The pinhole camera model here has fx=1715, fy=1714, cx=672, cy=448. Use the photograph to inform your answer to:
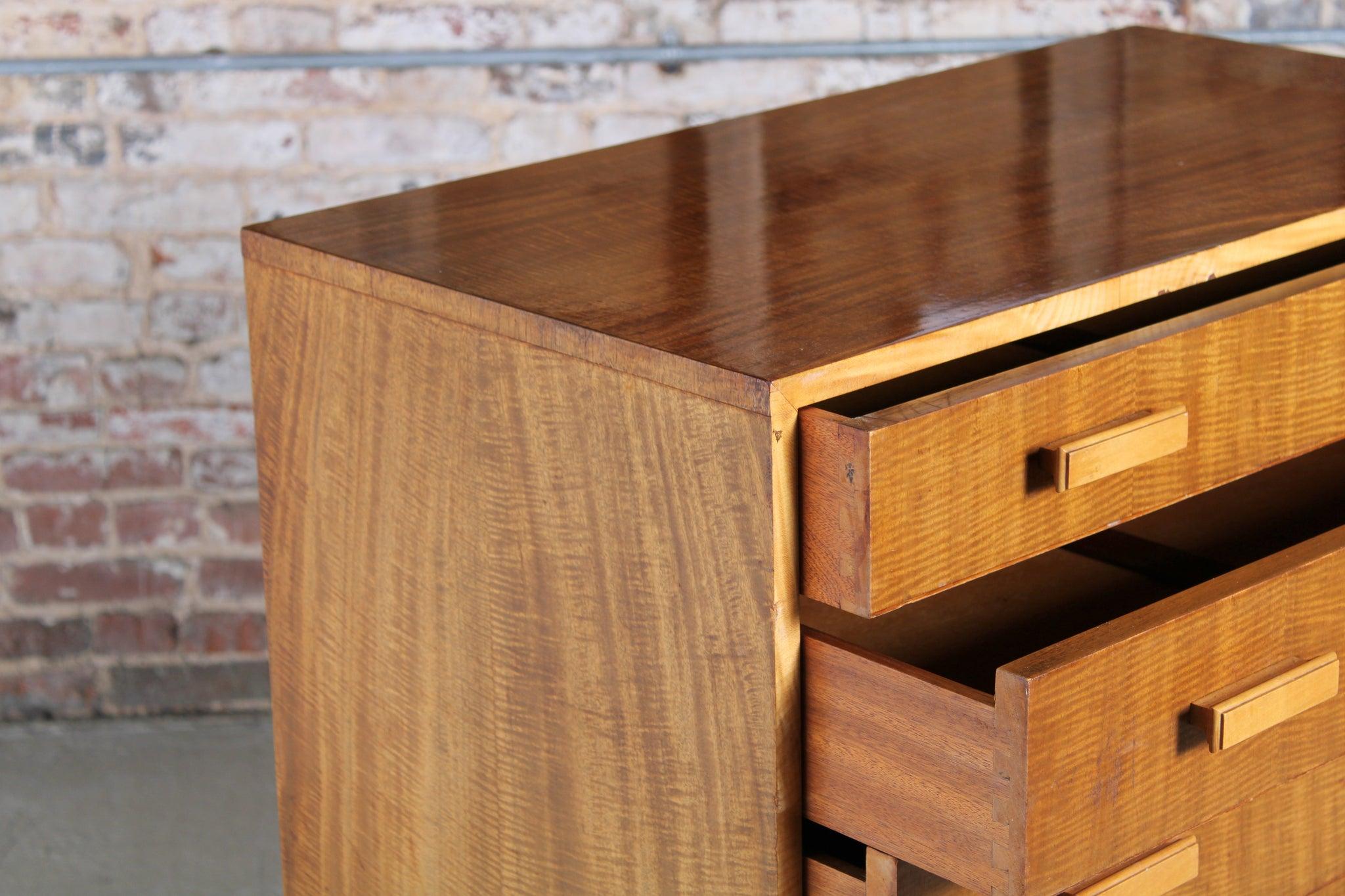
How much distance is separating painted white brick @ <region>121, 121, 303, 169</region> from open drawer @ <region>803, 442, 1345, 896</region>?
52.5 inches

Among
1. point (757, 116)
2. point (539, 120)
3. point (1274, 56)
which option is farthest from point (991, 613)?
point (539, 120)

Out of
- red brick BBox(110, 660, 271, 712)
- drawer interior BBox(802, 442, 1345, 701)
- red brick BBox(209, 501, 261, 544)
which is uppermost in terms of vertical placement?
drawer interior BBox(802, 442, 1345, 701)

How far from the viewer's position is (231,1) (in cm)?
223

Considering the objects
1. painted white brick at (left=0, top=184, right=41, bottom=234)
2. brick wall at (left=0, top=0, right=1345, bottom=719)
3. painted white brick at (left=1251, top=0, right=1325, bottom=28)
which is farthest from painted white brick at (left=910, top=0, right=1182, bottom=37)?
painted white brick at (left=0, top=184, right=41, bottom=234)

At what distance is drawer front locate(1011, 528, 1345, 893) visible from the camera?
92 cm

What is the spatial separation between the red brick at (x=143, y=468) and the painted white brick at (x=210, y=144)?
390 millimetres

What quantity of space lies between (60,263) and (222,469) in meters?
0.35

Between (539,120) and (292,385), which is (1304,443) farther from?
(539,120)

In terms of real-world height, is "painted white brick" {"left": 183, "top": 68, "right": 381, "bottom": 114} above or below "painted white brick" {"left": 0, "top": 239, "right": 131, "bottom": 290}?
above

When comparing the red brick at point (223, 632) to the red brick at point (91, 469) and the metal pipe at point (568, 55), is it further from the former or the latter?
the metal pipe at point (568, 55)

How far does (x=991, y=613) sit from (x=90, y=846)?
134 centimetres

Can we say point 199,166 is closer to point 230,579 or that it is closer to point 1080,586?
point 230,579

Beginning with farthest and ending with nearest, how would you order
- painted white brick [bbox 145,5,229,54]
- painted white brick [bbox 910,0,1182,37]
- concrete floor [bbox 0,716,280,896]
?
painted white brick [bbox 910,0,1182,37]
painted white brick [bbox 145,5,229,54]
concrete floor [bbox 0,716,280,896]

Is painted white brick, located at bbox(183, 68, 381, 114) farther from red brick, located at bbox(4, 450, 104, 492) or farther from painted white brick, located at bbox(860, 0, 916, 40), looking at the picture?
painted white brick, located at bbox(860, 0, 916, 40)
